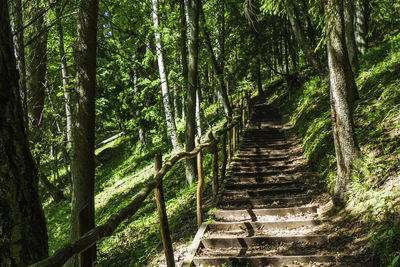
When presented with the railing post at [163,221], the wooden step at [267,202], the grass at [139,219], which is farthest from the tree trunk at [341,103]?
the railing post at [163,221]

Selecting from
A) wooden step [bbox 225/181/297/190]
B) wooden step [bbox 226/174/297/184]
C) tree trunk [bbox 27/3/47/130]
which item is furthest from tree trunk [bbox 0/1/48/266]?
wooden step [bbox 226/174/297/184]

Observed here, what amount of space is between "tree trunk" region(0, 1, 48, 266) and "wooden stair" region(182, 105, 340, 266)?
219 centimetres

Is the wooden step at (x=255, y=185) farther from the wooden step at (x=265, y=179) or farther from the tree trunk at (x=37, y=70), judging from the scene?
the tree trunk at (x=37, y=70)

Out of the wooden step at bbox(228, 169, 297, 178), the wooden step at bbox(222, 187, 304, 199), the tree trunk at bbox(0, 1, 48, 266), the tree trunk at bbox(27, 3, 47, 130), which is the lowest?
the wooden step at bbox(222, 187, 304, 199)

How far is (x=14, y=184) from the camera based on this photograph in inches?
91.7

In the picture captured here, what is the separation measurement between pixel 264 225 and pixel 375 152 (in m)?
2.38

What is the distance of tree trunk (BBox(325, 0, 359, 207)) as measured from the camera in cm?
523

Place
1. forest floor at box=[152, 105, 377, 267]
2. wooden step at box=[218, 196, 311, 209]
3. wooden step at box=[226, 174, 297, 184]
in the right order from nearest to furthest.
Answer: forest floor at box=[152, 105, 377, 267]
wooden step at box=[218, 196, 311, 209]
wooden step at box=[226, 174, 297, 184]

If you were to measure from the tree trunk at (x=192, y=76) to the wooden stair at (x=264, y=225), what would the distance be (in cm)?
142

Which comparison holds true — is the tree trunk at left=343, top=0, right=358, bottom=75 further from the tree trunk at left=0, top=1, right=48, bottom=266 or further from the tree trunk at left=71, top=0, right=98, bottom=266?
the tree trunk at left=0, top=1, right=48, bottom=266

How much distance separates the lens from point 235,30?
2095cm

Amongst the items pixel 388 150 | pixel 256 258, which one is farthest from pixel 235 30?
pixel 256 258

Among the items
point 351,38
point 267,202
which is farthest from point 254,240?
point 351,38

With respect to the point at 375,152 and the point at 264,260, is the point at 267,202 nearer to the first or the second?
the point at 375,152
